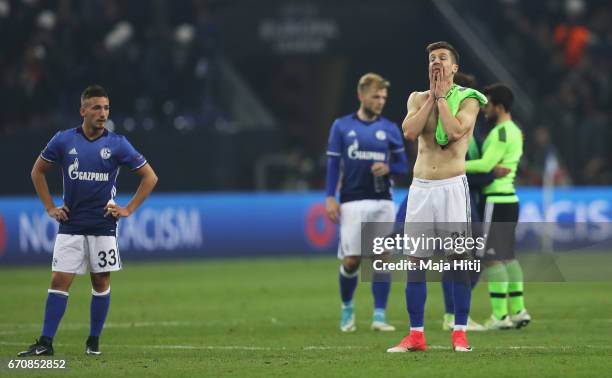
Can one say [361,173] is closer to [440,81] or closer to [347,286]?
[347,286]

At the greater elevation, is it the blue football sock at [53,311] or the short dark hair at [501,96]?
the short dark hair at [501,96]

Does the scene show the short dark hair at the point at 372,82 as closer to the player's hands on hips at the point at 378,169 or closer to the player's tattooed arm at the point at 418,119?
the player's hands on hips at the point at 378,169

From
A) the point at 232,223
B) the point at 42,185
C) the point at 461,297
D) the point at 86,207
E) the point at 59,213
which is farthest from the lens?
the point at 232,223

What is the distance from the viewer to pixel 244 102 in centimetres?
2780

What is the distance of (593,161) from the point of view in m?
28.2

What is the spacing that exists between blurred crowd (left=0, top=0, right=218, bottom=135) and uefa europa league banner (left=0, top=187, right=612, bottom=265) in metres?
1.71

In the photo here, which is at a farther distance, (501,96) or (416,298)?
(501,96)

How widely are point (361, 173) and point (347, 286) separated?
3.99 feet

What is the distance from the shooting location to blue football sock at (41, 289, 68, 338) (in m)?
11.6

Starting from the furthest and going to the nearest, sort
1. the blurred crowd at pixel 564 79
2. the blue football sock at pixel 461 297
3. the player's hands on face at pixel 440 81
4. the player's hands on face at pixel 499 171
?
the blurred crowd at pixel 564 79 < the player's hands on face at pixel 499 171 < the blue football sock at pixel 461 297 < the player's hands on face at pixel 440 81

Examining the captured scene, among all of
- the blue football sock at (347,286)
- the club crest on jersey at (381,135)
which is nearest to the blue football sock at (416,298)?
the blue football sock at (347,286)

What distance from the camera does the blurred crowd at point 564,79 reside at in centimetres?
2792

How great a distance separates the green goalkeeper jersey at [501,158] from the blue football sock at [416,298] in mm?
2754

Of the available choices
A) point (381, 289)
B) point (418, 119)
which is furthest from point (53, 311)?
point (381, 289)
